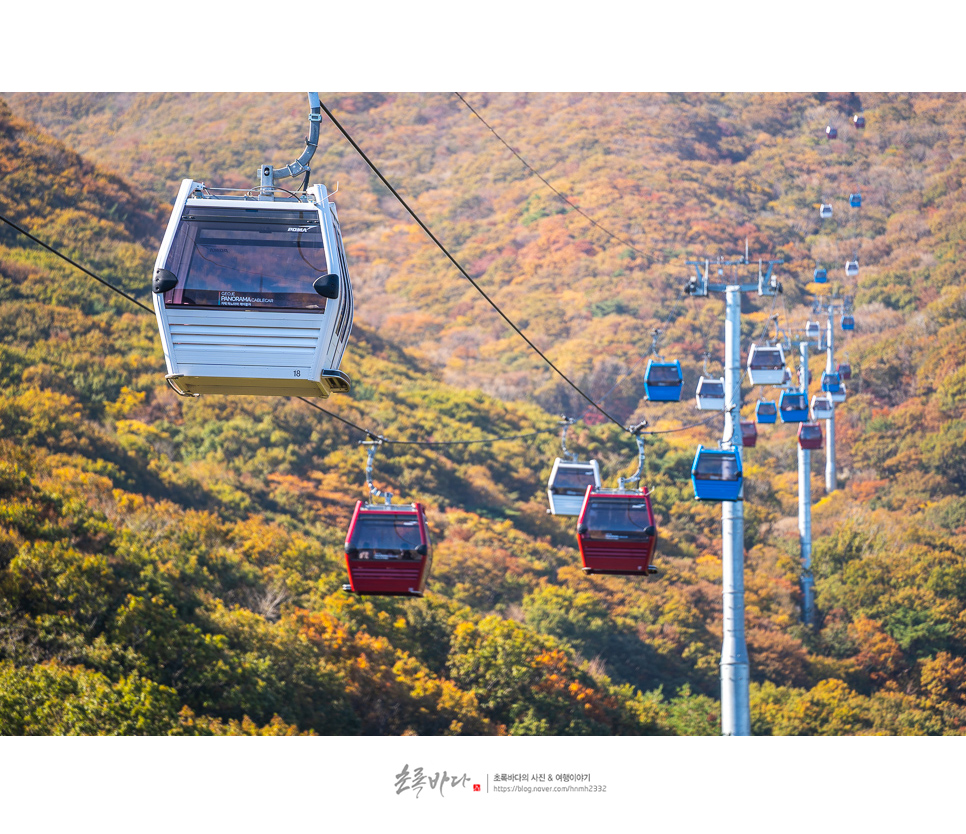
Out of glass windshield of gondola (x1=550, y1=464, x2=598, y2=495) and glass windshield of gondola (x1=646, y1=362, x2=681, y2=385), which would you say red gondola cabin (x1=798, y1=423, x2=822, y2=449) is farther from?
glass windshield of gondola (x1=550, y1=464, x2=598, y2=495)

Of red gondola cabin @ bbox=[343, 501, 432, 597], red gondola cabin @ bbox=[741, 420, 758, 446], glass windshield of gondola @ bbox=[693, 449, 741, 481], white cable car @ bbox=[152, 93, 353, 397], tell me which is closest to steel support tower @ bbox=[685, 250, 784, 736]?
glass windshield of gondola @ bbox=[693, 449, 741, 481]

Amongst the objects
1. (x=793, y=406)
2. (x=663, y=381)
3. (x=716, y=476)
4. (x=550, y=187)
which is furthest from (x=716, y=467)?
→ (x=550, y=187)

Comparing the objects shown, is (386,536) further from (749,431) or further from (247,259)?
(749,431)

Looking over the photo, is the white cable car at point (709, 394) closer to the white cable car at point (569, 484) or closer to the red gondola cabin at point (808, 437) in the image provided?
the white cable car at point (569, 484)

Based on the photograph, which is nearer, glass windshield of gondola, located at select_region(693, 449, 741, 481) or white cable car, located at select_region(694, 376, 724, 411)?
glass windshield of gondola, located at select_region(693, 449, 741, 481)

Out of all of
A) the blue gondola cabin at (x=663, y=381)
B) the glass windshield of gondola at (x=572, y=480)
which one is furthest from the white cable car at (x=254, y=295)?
the blue gondola cabin at (x=663, y=381)
